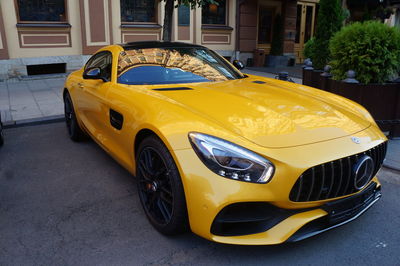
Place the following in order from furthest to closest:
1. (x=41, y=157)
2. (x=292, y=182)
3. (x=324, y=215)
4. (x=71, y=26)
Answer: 1. (x=71, y=26)
2. (x=41, y=157)
3. (x=324, y=215)
4. (x=292, y=182)

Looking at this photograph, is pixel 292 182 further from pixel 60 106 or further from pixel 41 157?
pixel 60 106

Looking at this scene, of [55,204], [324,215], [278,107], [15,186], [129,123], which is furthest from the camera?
[15,186]

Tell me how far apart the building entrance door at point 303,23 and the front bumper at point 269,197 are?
15233 millimetres

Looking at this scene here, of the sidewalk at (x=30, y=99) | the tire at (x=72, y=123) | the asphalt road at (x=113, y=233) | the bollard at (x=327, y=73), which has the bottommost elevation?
the asphalt road at (x=113, y=233)

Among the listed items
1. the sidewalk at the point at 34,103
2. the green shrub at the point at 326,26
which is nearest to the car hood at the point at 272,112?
the sidewalk at the point at 34,103

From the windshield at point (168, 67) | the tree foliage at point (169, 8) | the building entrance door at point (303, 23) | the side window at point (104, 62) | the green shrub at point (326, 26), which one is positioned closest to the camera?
the windshield at point (168, 67)

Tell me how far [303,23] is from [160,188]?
1577 cm

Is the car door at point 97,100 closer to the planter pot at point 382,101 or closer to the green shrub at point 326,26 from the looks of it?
the planter pot at point 382,101

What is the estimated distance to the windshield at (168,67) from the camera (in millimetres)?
3533

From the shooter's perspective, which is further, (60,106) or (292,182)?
(60,106)

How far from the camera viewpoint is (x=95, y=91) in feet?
12.5

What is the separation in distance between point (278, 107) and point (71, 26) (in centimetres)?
975

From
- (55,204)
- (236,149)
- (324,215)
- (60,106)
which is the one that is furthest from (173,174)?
(60,106)

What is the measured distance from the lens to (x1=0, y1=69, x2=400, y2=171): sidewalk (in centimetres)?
491
